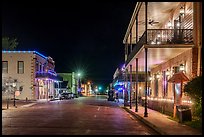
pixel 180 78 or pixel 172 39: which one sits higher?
pixel 172 39

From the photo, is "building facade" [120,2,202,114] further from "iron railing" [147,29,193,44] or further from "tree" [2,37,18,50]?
"tree" [2,37,18,50]

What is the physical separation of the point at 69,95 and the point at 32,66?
65.8 ft

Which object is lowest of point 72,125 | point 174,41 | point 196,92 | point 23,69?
point 72,125

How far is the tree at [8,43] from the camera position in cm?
8362

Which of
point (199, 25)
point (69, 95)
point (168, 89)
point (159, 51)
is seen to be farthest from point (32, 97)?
point (199, 25)

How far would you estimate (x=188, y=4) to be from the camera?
77.3ft

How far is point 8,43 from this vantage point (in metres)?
85.0

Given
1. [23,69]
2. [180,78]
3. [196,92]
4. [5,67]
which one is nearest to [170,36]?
[180,78]

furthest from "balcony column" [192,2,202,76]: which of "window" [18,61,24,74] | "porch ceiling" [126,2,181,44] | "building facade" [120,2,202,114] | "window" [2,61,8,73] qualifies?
"window" [2,61,8,73]

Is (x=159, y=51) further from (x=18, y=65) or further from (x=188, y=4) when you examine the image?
(x=18, y=65)

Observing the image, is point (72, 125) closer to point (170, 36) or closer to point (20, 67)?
point (170, 36)

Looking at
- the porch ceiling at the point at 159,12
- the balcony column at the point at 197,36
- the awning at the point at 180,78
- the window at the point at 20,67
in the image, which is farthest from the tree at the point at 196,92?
the window at the point at 20,67

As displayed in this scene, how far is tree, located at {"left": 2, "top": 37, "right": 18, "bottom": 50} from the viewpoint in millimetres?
83625

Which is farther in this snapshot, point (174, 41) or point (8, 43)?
point (8, 43)
